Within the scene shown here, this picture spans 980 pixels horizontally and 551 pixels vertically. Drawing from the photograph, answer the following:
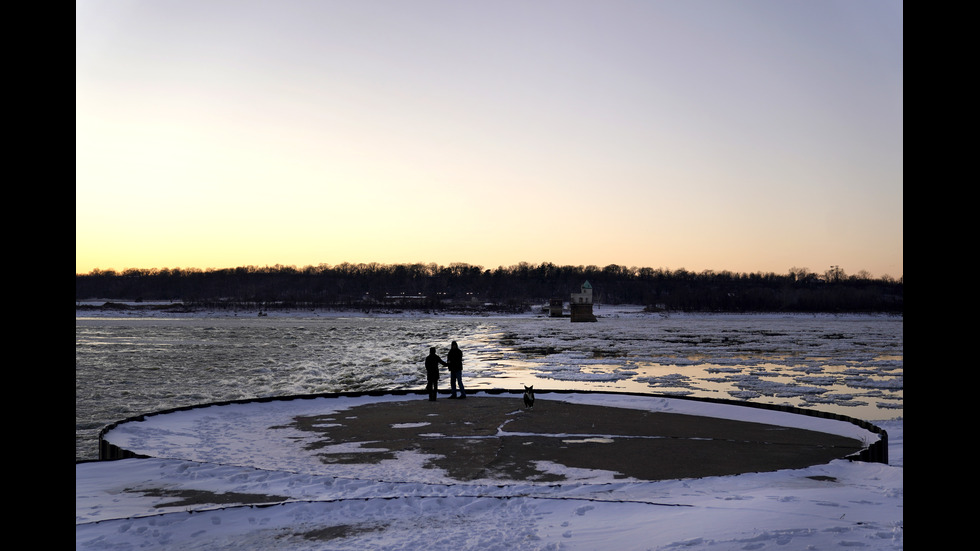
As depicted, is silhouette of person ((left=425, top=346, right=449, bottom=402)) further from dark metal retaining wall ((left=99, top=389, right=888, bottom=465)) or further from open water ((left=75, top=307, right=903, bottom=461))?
open water ((left=75, top=307, right=903, bottom=461))

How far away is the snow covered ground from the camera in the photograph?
7.20 meters

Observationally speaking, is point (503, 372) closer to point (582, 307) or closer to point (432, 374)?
point (432, 374)

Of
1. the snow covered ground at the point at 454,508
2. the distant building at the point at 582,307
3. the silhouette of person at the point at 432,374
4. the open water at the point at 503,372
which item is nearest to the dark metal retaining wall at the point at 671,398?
the snow covered ground at the point at 454,508

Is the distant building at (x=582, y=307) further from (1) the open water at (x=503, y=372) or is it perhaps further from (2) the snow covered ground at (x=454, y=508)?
(2) the snow covered ground at (x=454, y=508)

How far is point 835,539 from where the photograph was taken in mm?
6945

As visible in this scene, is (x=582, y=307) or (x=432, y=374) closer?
(x=432, y=374)

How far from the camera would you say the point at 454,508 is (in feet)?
27.3

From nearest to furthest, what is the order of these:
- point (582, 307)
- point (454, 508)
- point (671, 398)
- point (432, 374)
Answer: point (454, 508), point (432, 374), point (671, 398), point (582, 307)

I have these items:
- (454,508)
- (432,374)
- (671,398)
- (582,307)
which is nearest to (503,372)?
(432,374)

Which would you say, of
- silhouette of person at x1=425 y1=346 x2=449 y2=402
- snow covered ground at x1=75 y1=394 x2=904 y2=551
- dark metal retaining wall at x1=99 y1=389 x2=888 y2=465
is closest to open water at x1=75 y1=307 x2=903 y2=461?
dark metal retaining wall at x1=99 y1=389 x2=888 y2=465

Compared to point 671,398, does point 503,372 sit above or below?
below

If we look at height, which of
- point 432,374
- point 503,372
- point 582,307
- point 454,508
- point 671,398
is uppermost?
point 432,374

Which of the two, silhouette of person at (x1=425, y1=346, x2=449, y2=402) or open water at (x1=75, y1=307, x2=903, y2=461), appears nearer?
silhouette of person at (x1=425, y1=346, x2=449, y2=402)
